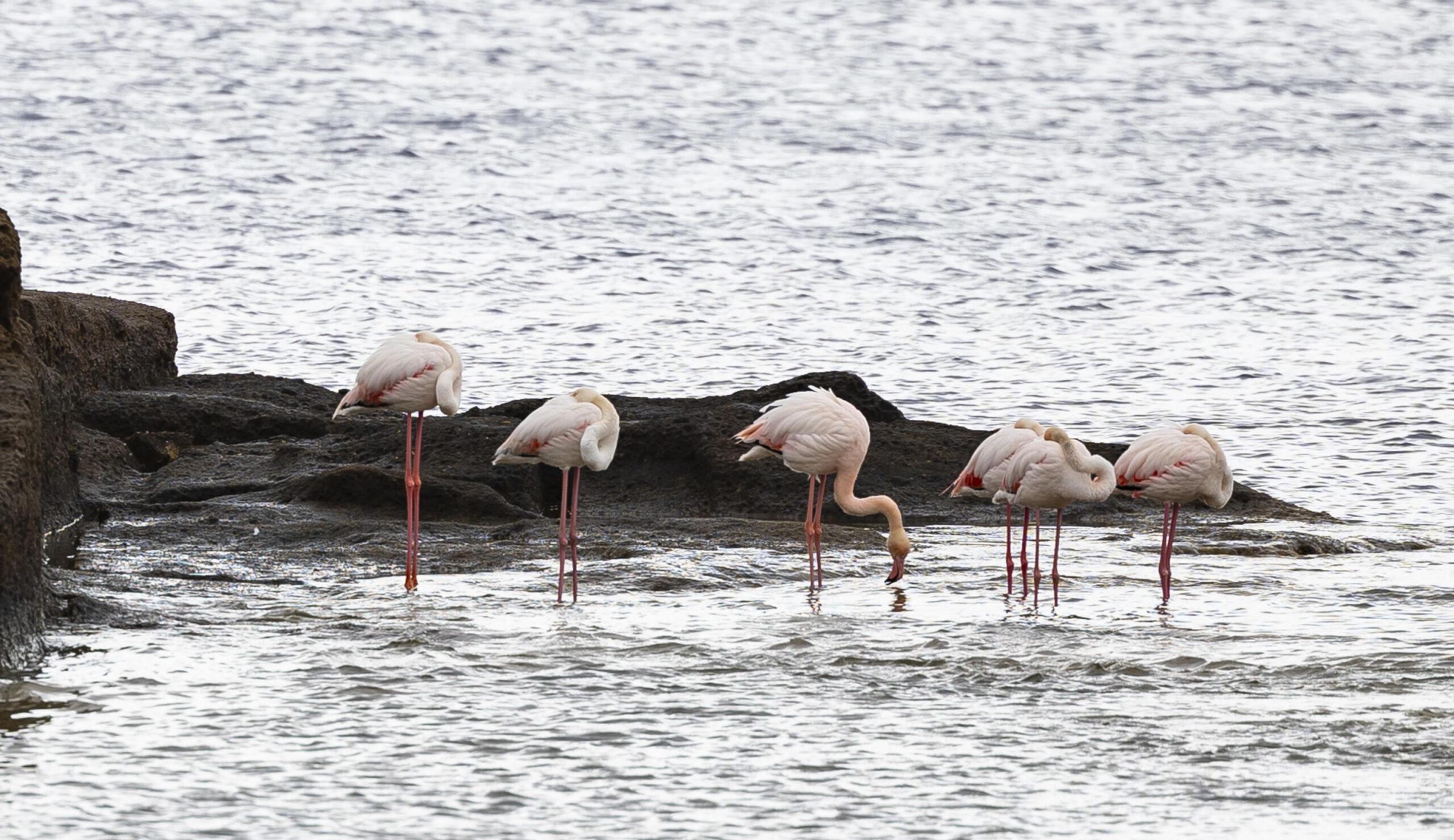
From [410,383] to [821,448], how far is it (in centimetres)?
235

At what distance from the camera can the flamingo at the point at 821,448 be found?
10.6 meters

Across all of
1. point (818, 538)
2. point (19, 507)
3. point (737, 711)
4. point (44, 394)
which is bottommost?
point (737, 711)

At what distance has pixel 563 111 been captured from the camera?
42.2 metres

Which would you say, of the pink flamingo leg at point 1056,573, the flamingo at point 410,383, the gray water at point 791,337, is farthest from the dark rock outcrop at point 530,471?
the pink flamingo leg at point 1056,573

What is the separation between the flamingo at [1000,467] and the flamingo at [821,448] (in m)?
0.48

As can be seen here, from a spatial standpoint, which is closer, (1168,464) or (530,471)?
(1168,464)

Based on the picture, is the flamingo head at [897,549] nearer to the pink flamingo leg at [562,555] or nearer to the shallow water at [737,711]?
the shallow water at [737,711]

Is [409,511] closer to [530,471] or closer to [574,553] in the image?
[574,553]

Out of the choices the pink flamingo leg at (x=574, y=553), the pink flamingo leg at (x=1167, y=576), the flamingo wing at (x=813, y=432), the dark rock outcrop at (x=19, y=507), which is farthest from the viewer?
the flamingo wing at (x=813, y=432)

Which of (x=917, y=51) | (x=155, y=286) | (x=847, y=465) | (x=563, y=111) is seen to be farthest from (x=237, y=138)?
(x=847, y=465)

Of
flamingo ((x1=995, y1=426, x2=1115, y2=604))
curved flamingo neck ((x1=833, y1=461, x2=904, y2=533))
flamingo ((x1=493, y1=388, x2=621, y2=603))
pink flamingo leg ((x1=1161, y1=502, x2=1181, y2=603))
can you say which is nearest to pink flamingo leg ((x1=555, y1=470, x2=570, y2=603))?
flamingo ((x1=493, y1=388, x2=621, y2=603))

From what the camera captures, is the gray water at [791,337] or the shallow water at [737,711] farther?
the gray water at [791,337]

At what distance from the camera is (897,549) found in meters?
10.5

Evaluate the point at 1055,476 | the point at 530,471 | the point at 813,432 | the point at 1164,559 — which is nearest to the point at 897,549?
the point at 813,432
